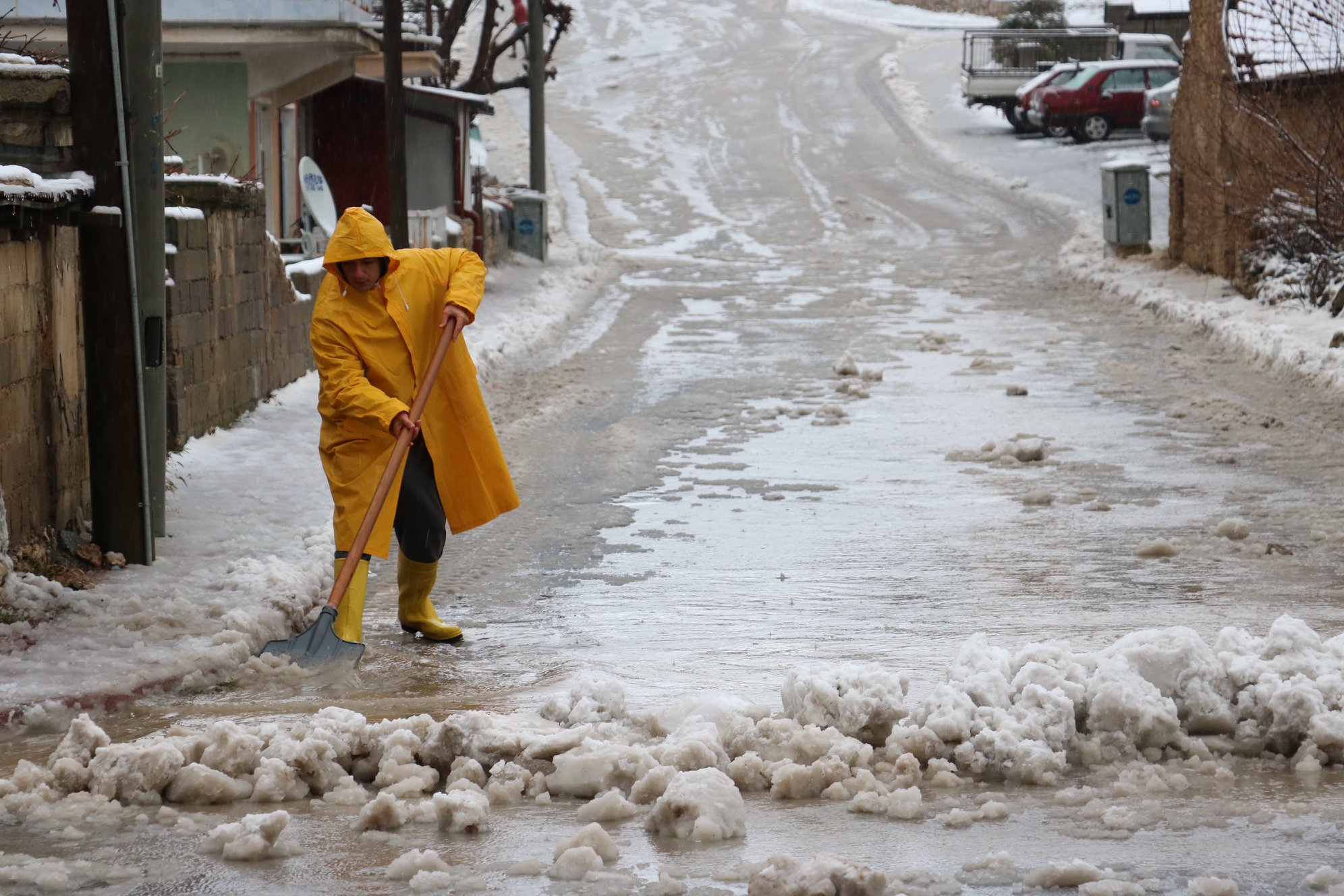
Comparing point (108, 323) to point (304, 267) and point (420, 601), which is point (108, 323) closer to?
point (420, 601)

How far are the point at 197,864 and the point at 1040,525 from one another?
520 centimetres

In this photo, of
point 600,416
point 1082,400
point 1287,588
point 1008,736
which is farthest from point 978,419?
point 1008,736

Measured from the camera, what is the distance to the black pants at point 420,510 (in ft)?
21.0

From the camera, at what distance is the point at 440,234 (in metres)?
20.2

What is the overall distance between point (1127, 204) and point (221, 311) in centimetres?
1370

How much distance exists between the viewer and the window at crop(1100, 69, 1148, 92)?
34.2 metres

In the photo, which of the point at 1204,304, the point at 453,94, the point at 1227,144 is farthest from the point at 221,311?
the point at 453,94

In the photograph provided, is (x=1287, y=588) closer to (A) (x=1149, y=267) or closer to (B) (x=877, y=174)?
(A) (x=1149, y=267)

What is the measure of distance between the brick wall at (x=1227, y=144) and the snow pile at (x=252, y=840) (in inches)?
511

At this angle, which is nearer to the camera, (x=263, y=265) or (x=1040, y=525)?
(x=1040, y=525)

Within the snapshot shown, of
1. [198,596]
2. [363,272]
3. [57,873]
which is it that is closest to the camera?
[57,873]

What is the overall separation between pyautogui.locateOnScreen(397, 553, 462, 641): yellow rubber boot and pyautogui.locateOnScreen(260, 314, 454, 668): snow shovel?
0.39m

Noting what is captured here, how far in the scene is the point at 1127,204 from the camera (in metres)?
21.0

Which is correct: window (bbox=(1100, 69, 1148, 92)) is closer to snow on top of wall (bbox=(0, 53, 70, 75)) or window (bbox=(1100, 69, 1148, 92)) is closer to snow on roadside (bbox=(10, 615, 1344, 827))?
snow on top of wall (bbox=(0, 53, 70, 75))
